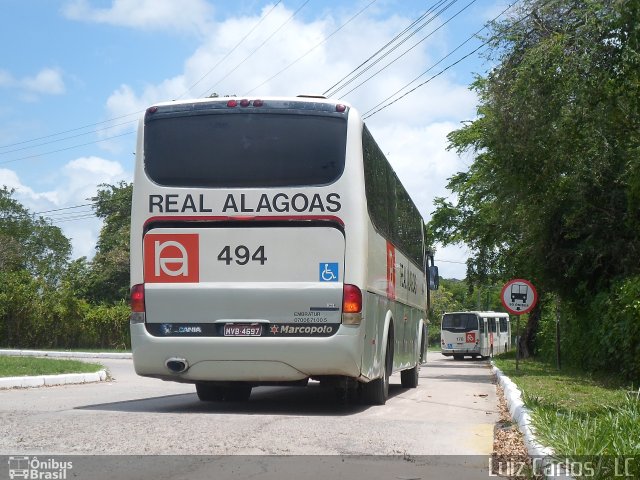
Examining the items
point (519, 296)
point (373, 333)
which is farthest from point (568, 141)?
point (373, 333)

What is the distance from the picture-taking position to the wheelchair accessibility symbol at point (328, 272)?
11227 mm

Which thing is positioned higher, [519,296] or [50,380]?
[519,296]

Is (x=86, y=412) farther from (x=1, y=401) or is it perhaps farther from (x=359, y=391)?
(x=359, y=391)

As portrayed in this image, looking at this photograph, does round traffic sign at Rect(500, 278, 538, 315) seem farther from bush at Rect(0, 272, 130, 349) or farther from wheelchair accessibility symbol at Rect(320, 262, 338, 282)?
bush at Rect(0, 272, 130, 349)

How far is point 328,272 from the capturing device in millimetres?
11234

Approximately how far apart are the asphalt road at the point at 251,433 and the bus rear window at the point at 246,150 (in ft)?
9.43

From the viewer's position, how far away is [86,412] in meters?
10.8

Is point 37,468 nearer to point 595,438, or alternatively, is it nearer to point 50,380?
point 595,438

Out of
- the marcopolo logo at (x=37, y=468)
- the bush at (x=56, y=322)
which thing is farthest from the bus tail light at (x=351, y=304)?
the bush at (x=56, y=322)

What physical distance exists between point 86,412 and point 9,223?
8094 centimetres

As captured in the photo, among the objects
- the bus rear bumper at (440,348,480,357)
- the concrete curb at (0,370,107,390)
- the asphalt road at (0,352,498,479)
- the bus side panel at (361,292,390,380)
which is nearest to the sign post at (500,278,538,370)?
the asphalt road at (0,352,498,479)

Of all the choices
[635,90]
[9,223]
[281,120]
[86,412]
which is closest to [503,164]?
[635,90]

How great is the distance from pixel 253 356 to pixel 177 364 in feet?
3.09

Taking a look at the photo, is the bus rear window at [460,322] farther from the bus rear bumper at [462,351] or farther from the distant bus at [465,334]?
the bus rear bumper at [462,351]
